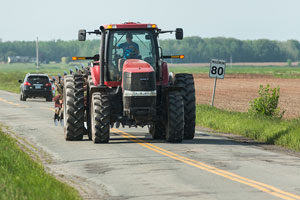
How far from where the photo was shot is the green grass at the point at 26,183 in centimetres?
934

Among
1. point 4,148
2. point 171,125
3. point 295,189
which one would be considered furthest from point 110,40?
point 295,189

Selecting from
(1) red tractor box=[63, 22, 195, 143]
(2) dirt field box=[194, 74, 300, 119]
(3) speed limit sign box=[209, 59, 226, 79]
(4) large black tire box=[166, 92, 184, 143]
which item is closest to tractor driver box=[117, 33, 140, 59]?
(1) red tractor box=[63, 22, 195, 143]

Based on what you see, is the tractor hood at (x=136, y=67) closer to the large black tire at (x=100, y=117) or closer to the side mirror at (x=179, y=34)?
the large black tire at (x=100, y=117)

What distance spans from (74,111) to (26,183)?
8081mm

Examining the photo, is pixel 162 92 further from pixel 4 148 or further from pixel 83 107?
pixel 4 148

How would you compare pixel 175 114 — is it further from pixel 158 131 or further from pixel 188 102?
pixel 158 131

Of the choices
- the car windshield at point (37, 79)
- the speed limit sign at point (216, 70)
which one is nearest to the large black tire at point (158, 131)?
the speed limit sign at point (216, 70)

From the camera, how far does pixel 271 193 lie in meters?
10.5

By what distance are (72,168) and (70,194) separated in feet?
11.4

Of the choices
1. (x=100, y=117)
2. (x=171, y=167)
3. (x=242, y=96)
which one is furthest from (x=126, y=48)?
(x=242, y=96)

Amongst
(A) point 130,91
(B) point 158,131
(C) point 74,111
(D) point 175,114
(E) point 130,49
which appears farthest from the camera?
(B) point 158,131

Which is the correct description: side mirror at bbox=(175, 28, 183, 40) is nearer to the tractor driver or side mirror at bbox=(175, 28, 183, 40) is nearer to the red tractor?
the red tractor

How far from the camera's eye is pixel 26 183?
10.3 meters

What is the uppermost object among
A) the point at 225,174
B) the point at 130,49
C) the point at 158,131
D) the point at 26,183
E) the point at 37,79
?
the point at 130,49
